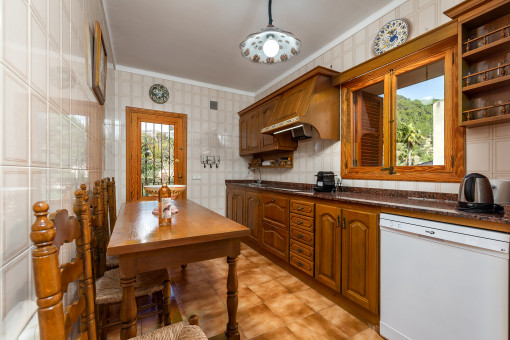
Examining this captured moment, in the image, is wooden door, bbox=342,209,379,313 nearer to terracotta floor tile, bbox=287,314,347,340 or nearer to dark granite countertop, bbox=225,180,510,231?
dark granite countertop, bbox=225,180,510,231

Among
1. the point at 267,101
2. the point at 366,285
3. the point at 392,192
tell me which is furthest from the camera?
the point at 267,101

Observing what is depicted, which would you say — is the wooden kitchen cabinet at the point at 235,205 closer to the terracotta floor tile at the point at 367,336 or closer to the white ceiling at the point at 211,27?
the white ceiling at the point at 211,27

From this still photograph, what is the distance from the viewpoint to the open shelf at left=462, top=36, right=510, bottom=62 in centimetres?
145

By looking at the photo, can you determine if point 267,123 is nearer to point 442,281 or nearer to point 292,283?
point 292,283

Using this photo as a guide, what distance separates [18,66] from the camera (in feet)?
2.08

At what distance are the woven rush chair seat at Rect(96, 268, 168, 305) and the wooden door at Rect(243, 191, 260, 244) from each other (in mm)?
1829

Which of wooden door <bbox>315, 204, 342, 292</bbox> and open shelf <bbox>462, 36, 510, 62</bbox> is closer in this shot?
open shelf <bbox>462, 36, 510, 62</bbox>

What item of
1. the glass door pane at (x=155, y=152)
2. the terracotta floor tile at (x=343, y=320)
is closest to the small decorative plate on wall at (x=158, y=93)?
the glass door pane at (x=155, y=152)

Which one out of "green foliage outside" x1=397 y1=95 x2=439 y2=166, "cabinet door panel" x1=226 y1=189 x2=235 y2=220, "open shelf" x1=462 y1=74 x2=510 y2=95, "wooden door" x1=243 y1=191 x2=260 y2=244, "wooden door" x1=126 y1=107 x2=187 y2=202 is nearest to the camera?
"open shelf" x1=462 y1=74 x2=510 y2=95

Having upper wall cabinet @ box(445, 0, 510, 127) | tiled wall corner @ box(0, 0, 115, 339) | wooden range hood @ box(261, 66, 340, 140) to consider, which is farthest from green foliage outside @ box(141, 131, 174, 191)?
upper wall cabinet @ box(445, 0, 510, 127)

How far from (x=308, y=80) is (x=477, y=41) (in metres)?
1.48

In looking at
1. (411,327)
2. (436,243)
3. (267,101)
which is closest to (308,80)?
(267,101)

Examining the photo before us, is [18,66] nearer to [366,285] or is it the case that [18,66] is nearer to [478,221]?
[478,221]

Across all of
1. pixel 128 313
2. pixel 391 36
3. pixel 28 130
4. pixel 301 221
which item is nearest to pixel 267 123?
pixel 301 221
